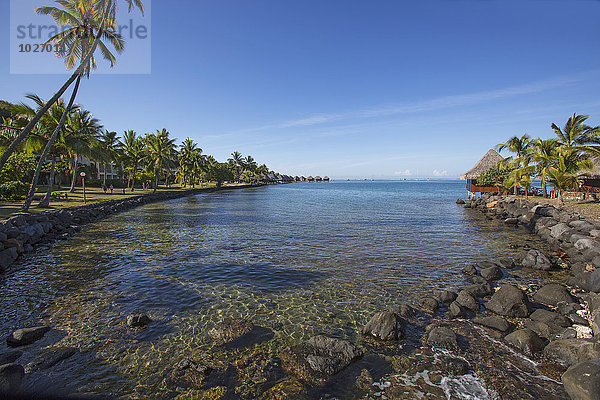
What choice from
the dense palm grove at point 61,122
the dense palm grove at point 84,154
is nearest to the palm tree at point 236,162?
the dense palm grove at point 84,154

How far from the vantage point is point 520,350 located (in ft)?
21.9

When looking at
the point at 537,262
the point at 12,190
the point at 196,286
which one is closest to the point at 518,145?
the point at 537,262

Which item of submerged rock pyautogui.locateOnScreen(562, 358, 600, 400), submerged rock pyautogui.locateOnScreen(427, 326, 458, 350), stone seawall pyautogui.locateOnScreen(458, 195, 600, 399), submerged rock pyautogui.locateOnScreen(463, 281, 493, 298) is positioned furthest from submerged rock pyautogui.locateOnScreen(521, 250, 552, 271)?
submerged rock pyautogui.locateOnScreen(562, 358, 600, 400)

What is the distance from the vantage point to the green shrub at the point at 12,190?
1046 inches

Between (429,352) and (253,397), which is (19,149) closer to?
(253,397)

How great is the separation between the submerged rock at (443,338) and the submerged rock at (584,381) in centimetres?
195

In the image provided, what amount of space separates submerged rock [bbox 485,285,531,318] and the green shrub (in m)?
36.7

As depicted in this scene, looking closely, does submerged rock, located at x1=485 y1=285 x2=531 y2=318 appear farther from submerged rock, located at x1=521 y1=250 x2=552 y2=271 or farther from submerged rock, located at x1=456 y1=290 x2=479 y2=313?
submerged rock, located at x1=521 y1=250 x2=552 y2=271

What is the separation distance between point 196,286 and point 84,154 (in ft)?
94.5

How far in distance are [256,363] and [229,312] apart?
2671mm

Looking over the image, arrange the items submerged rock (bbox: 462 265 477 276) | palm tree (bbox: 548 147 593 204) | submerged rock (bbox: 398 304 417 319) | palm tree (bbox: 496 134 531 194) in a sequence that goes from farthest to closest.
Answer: palm tree (bbox: 496 134 531 194) < palm tree (bbox: 548 147 593 204) < submerged rock (bbox: 462 265 477 276) < submerged rock (bbox: 398 304 417 319)

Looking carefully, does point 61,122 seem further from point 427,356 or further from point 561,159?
point 561,159

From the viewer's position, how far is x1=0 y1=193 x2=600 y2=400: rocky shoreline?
5.41 m

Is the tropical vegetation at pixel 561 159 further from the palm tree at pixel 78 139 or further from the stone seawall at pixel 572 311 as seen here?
the palm tree at pixel 78 139
